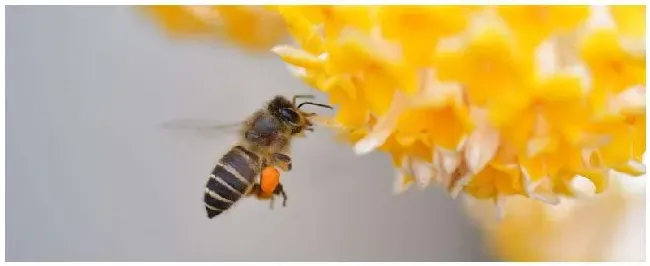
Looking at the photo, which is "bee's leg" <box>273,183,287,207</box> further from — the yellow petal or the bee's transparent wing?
the yellow petal

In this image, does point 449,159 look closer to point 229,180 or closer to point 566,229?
point 229,180

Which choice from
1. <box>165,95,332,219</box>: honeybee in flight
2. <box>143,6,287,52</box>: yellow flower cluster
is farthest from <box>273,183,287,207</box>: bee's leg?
<box>143,6,287,52</box>: yellow flower cluster

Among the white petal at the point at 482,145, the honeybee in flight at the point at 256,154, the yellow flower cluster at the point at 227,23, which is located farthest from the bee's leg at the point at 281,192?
the white petal at the point at 482,145

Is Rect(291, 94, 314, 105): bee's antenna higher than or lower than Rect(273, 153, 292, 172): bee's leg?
higher

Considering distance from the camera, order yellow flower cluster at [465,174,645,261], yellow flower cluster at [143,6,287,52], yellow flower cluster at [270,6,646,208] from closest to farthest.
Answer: yellow flower cluster at [270,6,646,208]
yellow flower cluster at [143,6,287,52]
yellow flower cluster at [465,174,645,261]

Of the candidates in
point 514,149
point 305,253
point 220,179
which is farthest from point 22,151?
point 514,149

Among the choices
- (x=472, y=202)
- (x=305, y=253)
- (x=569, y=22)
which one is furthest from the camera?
(x=472, y=202)
